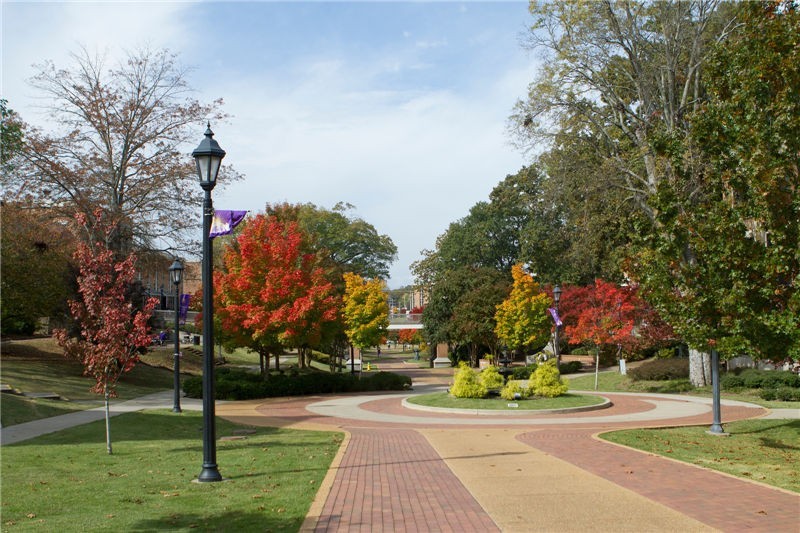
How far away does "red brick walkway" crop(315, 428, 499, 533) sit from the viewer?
735 cm

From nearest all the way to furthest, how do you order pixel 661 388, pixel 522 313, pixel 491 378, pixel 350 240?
1. pixel 491 378
2. pixel 661 388
3. pixel 522 313
4. pixel 350 240

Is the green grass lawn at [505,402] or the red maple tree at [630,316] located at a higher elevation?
the red maple tree at [630,316]

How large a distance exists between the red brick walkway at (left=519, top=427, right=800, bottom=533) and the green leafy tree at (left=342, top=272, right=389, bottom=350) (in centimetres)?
2414

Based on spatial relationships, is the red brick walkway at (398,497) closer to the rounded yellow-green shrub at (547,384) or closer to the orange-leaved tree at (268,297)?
the rounded yellow-green shrub at (547,384)

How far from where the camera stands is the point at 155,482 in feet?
32.1

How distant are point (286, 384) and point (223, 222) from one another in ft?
69.7

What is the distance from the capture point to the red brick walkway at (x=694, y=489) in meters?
7.40

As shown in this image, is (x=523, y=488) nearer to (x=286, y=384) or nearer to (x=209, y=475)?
(x=209, y=475)

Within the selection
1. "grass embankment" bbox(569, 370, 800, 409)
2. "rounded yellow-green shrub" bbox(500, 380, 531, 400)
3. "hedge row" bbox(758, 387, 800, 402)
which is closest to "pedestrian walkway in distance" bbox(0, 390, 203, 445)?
"rounded yellow-green shrub" bbox(500, 380, 531, 400)

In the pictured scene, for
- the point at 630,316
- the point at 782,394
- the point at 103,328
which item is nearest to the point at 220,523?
the point at 103,328

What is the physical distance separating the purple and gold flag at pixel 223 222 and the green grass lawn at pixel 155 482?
377 centimetres

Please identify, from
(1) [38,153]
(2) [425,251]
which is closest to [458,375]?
(1) [38,153]

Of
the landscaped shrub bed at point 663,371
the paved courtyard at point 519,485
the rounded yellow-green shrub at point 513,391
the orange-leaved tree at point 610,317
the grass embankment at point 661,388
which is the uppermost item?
the orange-leaved tree at point 610,317

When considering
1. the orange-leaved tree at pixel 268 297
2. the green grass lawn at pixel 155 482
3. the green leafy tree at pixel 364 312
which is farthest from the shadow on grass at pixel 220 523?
the green leafy tree at pixel 364 312
